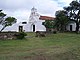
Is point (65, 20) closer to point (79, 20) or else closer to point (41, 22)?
point (79, 20)

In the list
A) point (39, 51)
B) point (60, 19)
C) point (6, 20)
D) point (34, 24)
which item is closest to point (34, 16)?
point (34, 24)

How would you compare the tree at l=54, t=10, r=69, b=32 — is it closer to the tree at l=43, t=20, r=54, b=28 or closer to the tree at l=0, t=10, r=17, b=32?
the tree at l=43, t=20, r=54, b=28

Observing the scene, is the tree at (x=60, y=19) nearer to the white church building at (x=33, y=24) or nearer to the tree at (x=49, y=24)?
the tree at (x=49, y=24)

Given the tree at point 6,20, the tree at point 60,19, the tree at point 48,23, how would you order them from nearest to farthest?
the tree at point 6,20 → the tree at point 60,19 → the tree at point 48,23

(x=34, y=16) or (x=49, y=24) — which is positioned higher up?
(x=34, y=16)

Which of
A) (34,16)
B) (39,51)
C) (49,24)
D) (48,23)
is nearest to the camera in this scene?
A: (39,51)

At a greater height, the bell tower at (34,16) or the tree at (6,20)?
the bell tower at (34,16)

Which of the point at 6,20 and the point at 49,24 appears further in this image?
the point at 49,24

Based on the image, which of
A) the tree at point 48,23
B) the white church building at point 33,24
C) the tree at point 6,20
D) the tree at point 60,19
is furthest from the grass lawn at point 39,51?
→ the white church building at point 33,24

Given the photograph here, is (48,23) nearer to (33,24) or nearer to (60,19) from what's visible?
(60,19)

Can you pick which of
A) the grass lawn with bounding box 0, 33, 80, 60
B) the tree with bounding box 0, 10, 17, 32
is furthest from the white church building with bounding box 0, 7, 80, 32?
the grass lawn with bounding box 0, 33, 80, 60

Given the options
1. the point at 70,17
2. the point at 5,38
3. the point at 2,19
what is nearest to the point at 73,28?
the point at 70,17

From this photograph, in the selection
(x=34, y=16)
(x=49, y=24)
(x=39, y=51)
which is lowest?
(x=39, y=51)

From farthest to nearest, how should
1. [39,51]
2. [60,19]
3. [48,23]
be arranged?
[48,23] < [60,19] < [39,51]
